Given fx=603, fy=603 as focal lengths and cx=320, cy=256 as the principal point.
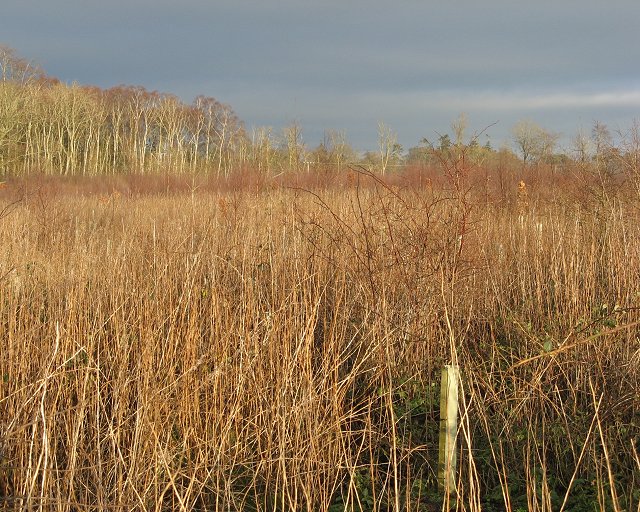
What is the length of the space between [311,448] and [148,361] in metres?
0.78

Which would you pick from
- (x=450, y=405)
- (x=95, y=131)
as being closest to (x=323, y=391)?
(x=450, y=405)

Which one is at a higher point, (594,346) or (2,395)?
(594,346)

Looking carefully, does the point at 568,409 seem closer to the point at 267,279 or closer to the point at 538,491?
the point at 538,491

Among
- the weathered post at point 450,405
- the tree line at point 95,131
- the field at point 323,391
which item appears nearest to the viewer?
the weathered post at point 450,405

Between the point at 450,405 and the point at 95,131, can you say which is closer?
the point at 450,405

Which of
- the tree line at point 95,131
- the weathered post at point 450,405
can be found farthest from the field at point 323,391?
the tree line at point 95,131

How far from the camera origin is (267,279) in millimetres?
3746

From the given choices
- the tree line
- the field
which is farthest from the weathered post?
the tree line

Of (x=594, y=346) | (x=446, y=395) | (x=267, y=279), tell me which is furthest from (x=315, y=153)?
(x=446, y=395)

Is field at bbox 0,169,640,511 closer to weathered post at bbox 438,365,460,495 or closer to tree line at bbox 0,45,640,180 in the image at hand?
weathered post at bbox 438,365,460,495

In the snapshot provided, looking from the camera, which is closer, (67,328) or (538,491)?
(538,491)

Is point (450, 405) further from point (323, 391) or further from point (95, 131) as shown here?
point (95, 131)

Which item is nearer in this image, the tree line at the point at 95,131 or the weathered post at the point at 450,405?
the weathered post at the point at 450,405

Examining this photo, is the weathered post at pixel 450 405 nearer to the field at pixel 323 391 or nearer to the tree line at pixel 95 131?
the field at pixel 323 391
